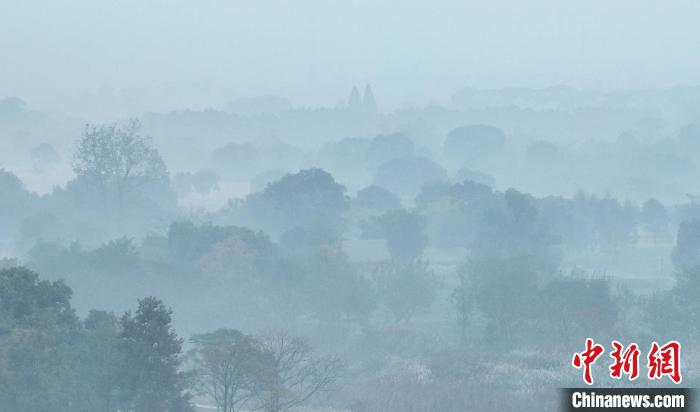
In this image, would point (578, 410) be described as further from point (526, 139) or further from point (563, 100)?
point (563, 100)

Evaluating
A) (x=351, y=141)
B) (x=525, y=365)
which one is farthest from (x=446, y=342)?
(x=351, y=141)

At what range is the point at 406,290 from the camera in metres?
33.6

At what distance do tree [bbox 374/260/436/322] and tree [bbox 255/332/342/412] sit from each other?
15.3 feet

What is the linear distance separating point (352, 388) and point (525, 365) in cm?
438

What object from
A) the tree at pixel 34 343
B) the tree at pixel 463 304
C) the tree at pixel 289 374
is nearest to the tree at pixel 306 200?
the tree at pixel 463 304

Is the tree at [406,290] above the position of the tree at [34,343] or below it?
above

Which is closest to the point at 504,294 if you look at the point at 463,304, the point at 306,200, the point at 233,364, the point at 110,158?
the point at 463,304

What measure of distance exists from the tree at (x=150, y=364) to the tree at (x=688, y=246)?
23294mm

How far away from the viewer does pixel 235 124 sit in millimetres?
106250

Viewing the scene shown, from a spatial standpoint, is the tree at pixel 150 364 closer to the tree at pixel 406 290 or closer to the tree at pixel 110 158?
the tree at pixel 406 290

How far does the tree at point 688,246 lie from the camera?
38.8 metres

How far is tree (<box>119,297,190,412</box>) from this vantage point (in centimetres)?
2016

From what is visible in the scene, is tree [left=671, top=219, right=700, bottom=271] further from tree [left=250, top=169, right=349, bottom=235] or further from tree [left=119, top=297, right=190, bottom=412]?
tree [left=119, top=297, right=190, bottom=412]

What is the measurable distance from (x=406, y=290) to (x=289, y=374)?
711cm
